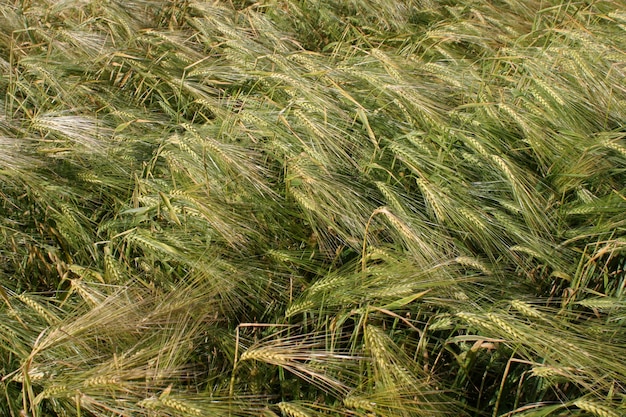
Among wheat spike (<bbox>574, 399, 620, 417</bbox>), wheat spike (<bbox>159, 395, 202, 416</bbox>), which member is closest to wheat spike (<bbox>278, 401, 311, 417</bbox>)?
wheat spike (<bbox>159, 395, 202, 416</bbox>)

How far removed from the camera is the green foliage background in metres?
1.34

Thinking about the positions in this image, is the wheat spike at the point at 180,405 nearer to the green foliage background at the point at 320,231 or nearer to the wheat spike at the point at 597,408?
the green foliage background at the point at 320,231

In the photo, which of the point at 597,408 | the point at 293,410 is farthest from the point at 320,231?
the point at 597,408

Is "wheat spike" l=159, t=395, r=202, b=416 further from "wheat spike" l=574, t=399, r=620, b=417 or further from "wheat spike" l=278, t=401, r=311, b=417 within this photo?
"wheat spike" l=574, t=399, r=620, b=417

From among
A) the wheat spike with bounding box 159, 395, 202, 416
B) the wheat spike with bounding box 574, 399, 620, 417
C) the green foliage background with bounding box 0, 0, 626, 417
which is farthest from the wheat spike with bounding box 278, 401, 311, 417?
the wheat spike with bounding box 574, 399, 620, 417

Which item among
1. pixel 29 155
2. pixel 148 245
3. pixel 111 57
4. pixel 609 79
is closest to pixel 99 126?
pixel 29 155

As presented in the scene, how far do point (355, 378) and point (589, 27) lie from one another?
1.55 metres

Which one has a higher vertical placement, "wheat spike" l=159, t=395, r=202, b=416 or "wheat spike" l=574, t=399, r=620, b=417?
"wheat spike" l=574, t=399, r=620, b=417

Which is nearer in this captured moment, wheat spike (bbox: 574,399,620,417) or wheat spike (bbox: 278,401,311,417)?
wheat spike (bbox: 574,399,620,417)

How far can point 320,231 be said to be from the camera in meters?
1.72

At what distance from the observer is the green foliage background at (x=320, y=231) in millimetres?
1338

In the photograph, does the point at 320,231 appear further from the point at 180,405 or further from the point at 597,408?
the point at 597,408

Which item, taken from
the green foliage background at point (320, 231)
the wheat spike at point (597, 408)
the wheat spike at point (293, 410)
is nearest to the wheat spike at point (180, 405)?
the green foliage background at point (320, 231)

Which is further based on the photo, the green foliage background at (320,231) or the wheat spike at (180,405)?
the green foliage background at (320,231)
